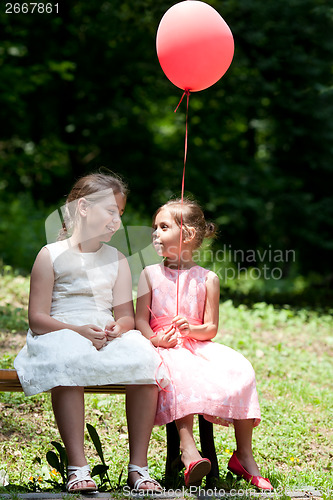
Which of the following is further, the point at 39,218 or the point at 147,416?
the point at 39,218

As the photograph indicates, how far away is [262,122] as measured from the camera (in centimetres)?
1117

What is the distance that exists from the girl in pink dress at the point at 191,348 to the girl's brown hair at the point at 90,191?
29cm

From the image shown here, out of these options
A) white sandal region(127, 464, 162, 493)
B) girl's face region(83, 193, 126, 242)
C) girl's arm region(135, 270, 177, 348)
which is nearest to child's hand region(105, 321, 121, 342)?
girl's arm region(135, 270, 177, 348)

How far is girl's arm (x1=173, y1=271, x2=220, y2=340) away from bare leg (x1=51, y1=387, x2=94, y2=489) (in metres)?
0.60

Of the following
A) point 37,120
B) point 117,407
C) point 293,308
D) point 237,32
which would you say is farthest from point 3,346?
point 37,120

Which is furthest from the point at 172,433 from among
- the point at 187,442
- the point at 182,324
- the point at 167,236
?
the point at 167,236

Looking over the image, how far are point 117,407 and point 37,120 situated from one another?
10.7 m

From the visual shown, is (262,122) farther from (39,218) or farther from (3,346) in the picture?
(3,346)

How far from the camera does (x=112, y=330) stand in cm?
292

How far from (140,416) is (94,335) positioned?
1.39ft

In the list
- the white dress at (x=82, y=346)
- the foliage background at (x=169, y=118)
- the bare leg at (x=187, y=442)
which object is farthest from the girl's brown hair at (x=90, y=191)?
the foliage background at (x=169, y=118)

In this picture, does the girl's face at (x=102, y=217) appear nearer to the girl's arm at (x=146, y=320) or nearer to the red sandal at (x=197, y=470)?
the girl's arm at (x=146, y=320)

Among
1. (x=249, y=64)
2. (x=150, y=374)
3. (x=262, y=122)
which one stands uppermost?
(x=249, y=64)

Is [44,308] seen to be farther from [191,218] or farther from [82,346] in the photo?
[191,218]
